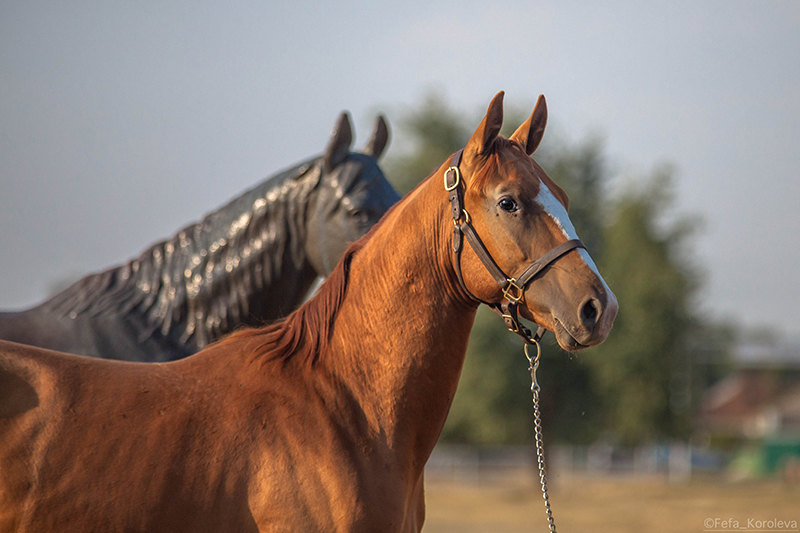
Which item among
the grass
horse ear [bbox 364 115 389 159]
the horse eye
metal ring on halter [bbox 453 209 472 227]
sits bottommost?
metal ring on halter [bbox 453 209 472 227]

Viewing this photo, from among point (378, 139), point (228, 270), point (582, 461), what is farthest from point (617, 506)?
point (228, 270)

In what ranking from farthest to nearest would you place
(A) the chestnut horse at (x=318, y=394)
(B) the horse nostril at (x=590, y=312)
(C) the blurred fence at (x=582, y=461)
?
(C) the blurred fence at (x=582, y=461)
(B) the horse nostril at (x=590, y=312)
(A) the chestnut horse at (x=318, y=394)

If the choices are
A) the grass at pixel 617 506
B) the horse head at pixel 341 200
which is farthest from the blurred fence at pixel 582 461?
the horse head at pixel 341 200

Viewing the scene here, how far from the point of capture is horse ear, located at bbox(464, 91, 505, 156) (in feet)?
10.2

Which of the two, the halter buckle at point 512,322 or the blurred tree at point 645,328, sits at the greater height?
the blurred tree at point 645,328

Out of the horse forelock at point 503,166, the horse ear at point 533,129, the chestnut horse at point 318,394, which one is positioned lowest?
the chestnut horse at point 318,394

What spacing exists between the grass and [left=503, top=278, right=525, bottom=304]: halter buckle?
14.7 meters

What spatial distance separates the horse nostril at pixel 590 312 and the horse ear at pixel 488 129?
707 mm

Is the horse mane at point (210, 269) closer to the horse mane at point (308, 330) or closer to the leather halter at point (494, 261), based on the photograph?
the horse mane at point (308, 330)

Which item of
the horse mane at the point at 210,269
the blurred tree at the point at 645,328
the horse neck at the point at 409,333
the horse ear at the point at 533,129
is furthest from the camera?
the blurred tree at the point at 645,328

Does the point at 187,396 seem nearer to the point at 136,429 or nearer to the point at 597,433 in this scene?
the point at 136,429

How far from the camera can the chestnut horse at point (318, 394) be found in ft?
9.04

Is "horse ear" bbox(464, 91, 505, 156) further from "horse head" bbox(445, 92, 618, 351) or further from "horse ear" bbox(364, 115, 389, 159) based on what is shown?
"horse ear" bbox(364, 115, 389, 159)

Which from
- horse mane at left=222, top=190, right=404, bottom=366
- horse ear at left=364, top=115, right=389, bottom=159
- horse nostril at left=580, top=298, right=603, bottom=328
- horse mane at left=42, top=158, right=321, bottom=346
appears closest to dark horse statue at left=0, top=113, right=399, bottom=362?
horse mane at left=42, top=158, right=321, bottom=346
